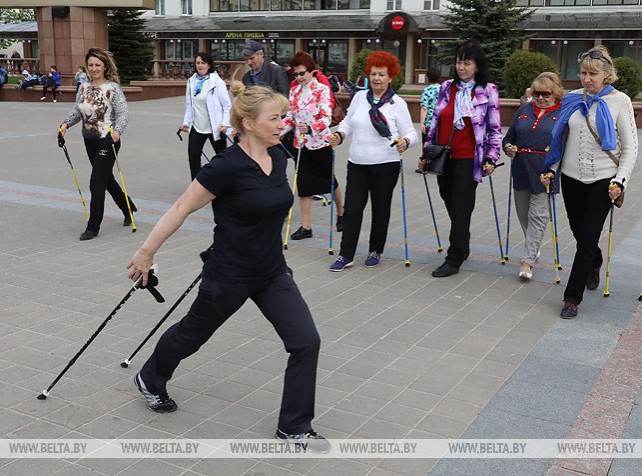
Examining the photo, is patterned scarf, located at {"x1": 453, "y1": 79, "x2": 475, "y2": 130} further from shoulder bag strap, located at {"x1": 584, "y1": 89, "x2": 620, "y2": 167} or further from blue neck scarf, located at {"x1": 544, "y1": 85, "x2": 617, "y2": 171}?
shoulder bag strap, located at {"x1": 584, "y1": 89, "x2": 620, "y2": 167}

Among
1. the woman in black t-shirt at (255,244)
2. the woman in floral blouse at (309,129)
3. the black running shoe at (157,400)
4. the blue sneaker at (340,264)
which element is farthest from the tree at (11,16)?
the woman in black t-shirt at (255,244)

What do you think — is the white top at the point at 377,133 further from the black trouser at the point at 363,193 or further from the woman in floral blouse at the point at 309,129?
the woman in floral blouse at the point at 309,129

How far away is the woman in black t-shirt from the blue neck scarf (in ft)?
9.85

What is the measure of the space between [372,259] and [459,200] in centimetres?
99

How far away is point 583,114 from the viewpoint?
5.91 m

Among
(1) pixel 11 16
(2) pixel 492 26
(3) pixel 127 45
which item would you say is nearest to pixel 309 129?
(2) pixel 492 26

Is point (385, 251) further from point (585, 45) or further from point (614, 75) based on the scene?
point (585, 45)

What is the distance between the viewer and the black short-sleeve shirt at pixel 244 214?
11.9 ft

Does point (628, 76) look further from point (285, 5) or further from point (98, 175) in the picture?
point (285, 5)

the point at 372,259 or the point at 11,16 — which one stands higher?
the point at 11,16

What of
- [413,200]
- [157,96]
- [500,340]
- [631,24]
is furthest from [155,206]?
[631,24]

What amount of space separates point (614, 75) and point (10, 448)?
4846mm

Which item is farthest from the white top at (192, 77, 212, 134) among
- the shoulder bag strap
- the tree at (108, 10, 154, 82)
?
the tree at (108, 10, 154, 82)

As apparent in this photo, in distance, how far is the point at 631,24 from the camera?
39375 mm
